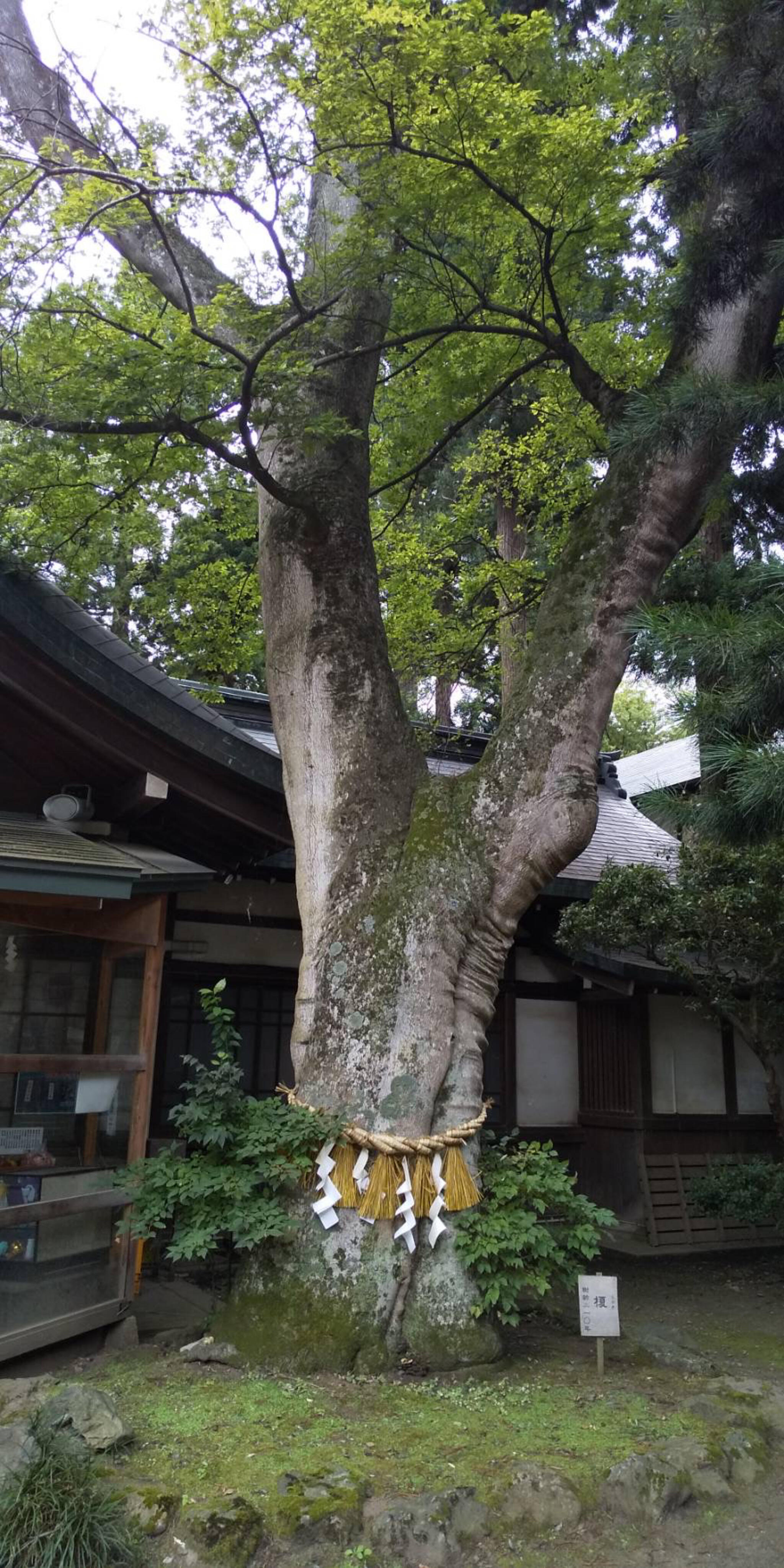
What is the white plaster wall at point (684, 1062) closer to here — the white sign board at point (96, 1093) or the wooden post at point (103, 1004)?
the wooden post at point (103, 1004)

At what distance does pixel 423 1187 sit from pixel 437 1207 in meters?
0.12

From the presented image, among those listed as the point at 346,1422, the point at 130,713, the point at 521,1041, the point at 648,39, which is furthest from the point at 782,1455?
the point at 648,39

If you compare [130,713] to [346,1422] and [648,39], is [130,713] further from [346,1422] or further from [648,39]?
[648,39]

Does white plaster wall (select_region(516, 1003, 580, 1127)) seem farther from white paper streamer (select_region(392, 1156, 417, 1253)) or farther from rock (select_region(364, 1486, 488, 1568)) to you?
rock (select_region(364, 1486, 488, 1568))

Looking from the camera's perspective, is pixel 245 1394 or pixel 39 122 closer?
pixel 245 1394

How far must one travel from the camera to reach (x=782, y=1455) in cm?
457

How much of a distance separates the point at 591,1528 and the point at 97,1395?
1947 mm

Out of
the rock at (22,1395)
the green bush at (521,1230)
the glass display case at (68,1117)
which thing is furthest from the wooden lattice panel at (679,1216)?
the rock at (22,1395)

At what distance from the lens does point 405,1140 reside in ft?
17.3

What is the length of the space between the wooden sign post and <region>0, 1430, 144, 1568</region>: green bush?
2.53 meters

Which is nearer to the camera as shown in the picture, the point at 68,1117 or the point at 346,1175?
the point at 346,1175

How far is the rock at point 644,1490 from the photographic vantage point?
3.95m

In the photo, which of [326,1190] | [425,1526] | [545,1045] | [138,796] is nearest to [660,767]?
[545,1045]

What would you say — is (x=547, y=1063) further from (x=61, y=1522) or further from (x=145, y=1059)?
(x=61, y=1522)
